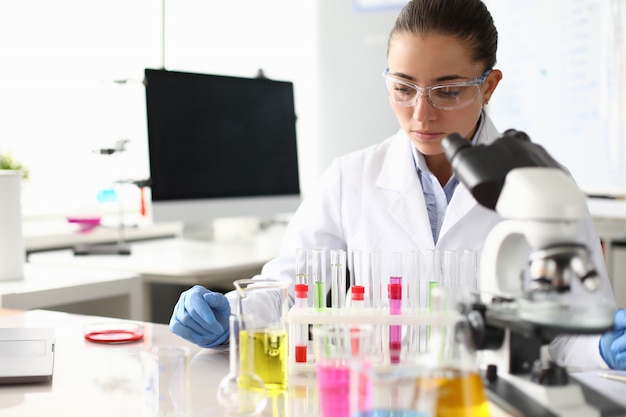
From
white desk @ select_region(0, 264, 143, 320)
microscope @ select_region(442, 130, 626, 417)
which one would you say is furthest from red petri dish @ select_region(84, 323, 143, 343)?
microscope @ select_region(442, 130, 626, 417)

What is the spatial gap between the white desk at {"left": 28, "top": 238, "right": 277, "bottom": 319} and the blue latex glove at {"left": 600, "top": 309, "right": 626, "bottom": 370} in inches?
58.3

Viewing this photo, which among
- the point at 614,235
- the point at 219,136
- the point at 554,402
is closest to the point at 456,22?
the point at 554,402

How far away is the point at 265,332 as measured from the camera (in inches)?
51.1

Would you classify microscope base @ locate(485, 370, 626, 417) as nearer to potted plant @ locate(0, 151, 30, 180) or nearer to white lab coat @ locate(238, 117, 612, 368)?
white lab coat @ locate(238, 117, 612, 368)

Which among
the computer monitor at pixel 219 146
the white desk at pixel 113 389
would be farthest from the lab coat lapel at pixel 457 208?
the computer monitor at pixel 219 146

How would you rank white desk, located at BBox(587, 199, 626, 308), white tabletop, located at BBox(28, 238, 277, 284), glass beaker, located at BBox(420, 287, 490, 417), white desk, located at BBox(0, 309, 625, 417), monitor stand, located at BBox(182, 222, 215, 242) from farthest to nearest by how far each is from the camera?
1. monitor stand, located at BBox(182, 222, 215, 242)
2. white desk, located at BBox(587, 199, 626, 308)
3. white tabletop, located at BBox(28, 238, 277, 284)
4. white desk, located at BBox(0, 309, 625, 417)
5. glass beaker, located at BBox(420, 287, 490, 417)

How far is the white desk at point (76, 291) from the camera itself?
2330mm

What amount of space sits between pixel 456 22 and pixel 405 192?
0.47 metres

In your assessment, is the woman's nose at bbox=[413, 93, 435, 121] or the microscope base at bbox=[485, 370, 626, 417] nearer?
the microscope base at bbox=[485, 370, 626, 417]

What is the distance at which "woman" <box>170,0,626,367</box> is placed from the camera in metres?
1.68

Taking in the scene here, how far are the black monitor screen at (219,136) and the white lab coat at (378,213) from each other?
966mm

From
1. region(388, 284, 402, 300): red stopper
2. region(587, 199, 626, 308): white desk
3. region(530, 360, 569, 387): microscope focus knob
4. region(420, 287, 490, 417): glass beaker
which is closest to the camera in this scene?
region(420, 287, 490, 417): glass beaker

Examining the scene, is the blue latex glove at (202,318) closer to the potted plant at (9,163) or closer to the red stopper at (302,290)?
the red stopper at (302,290)

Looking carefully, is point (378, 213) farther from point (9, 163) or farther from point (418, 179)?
point (9, 163)
